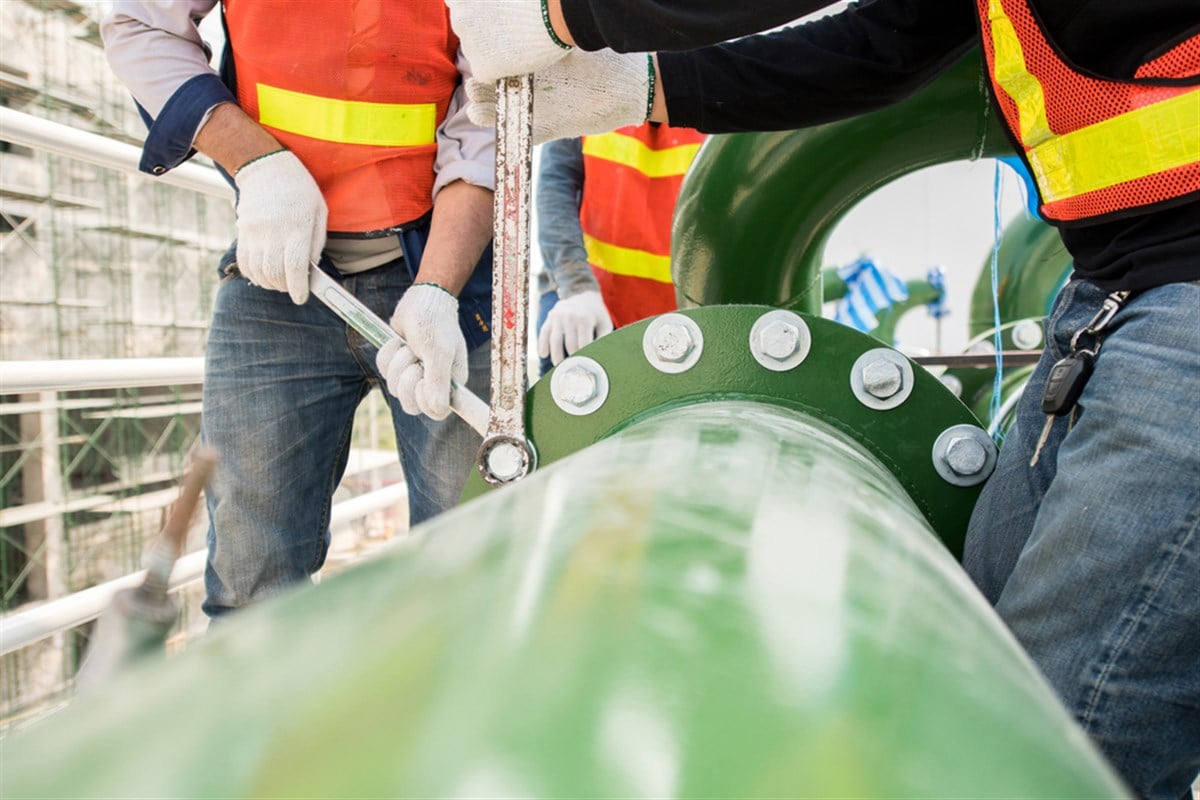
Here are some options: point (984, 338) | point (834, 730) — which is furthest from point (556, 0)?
point (984, 338)

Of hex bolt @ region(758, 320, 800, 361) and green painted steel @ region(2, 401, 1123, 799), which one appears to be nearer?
green painted steel @ region(2, 401, 1123, 799)

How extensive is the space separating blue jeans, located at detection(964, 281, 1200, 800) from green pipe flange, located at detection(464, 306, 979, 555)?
4.7 inches

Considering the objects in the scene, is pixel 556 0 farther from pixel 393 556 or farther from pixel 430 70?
pixel 393 556

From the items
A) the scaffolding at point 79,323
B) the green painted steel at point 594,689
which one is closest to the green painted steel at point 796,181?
the green painted steel at point 594,689

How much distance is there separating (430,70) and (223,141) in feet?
0.89

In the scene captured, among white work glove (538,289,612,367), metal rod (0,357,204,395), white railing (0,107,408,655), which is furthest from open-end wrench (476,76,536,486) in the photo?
white work glove (538,289,612,367)

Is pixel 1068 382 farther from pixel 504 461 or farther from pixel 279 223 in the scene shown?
pixel 279 223

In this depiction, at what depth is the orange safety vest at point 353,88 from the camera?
1093mm

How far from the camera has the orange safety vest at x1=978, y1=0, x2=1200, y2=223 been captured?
0.60 m

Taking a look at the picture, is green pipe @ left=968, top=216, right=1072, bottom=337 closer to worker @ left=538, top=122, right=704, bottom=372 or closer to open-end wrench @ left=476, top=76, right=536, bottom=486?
worker @ left=538, top=122, right=704, bottom=372

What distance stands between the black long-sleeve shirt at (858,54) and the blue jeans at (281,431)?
476mm

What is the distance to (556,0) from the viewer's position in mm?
750

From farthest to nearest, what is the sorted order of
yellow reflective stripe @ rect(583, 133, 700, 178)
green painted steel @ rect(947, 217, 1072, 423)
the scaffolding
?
the scaffolding
green painted steel @ rect(947, 217, 1072, 423)
yellow reflective stripe @ rect(583, 133, 700, 178)

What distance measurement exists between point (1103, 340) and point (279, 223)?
84 centimetres
